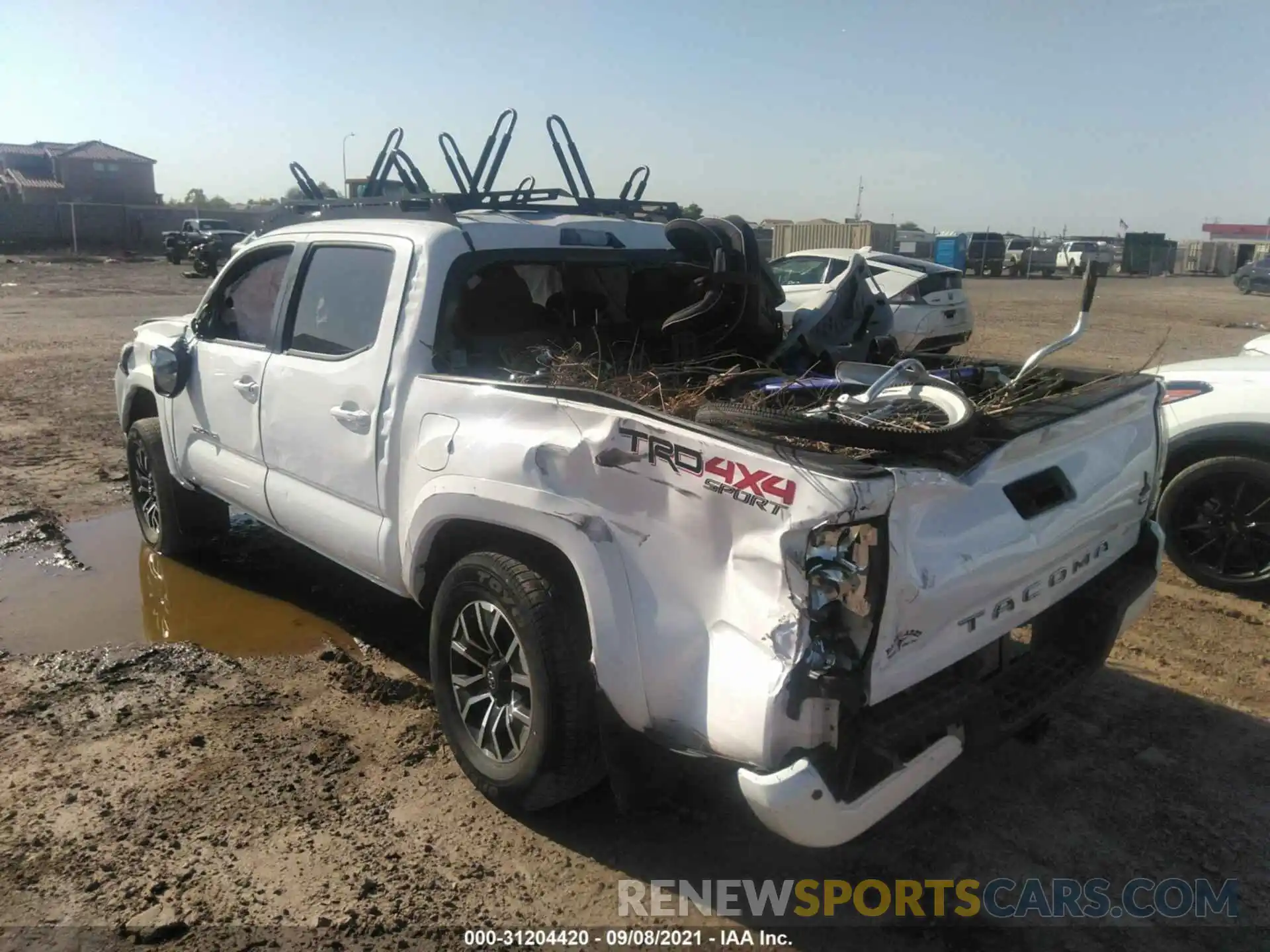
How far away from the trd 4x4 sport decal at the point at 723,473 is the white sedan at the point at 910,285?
10093 mm

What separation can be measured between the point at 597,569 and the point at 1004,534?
3.77ft

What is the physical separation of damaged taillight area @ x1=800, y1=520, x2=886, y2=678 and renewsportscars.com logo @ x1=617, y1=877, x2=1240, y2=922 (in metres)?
0.98

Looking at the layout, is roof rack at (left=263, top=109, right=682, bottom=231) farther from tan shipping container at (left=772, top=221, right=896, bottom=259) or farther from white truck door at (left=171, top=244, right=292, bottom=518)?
tan shipping container at (left=772, top=221, right=896, bottom=259)

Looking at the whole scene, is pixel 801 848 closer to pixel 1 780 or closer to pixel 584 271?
pixel 584 271

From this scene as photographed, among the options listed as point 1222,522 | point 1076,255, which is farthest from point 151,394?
point 1076,255

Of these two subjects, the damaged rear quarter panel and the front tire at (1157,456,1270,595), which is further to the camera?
the front tire at (1157,456,1270,595)

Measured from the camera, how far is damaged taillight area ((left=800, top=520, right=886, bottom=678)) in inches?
88.4

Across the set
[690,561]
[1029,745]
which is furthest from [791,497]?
[1029,745]

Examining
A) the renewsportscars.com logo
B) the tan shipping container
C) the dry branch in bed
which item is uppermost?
the tan shipping container

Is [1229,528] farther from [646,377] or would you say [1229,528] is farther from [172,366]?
[172,366]

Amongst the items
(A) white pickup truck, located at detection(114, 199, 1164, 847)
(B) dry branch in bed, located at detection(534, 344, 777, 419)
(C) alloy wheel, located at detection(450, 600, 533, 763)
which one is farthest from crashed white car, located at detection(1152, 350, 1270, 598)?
(C) alloy wheel, located at detection(450, 600, 533, 763)

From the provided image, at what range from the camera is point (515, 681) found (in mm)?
3045

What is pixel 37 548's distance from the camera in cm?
577

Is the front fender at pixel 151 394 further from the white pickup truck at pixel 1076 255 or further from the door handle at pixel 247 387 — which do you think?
the white pickup truck at pixel 1076 255
